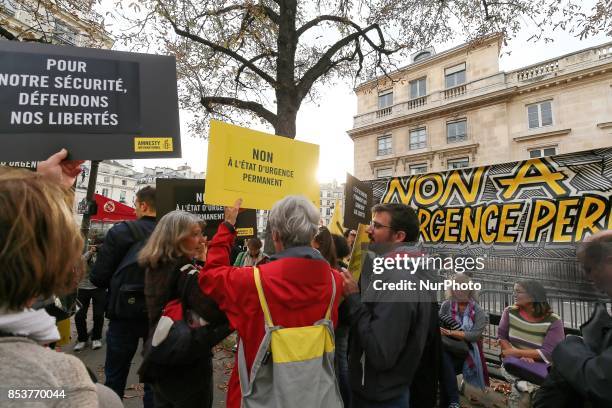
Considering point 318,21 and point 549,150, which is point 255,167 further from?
point 549,150

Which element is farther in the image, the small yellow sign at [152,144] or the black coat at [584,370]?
the small yellow sign at [152,144]

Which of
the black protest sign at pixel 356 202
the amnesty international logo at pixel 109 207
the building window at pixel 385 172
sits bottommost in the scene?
the black protest sign at pixel 356 202

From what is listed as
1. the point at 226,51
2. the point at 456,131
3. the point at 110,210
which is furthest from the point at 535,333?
the point at 456,131

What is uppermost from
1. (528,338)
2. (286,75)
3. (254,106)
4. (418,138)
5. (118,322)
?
(418,138)

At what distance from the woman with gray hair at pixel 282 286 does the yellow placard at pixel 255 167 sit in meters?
0.54

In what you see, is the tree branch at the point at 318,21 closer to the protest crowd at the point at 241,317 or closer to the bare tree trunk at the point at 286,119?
the bare tree trunk at the point at 286,119

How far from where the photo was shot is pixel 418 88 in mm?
28812

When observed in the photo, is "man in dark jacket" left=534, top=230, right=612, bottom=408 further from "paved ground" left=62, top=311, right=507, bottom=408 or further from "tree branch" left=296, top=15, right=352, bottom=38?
"tree branch" left=296, top=15, right=352, bottom=38

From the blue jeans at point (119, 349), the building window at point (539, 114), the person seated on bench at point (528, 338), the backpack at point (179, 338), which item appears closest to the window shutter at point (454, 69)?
the building window at point (539, 114)

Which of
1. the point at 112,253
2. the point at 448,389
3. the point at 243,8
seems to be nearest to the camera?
the point at 112,253

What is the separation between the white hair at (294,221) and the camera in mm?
1900

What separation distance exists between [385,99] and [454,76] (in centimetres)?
582

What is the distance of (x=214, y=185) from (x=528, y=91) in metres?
26.5

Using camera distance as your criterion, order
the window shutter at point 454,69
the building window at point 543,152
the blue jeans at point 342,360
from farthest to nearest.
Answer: the window shutter at point 454,69 < the building window at point 543,152 < the blue jeans at point 342,360
